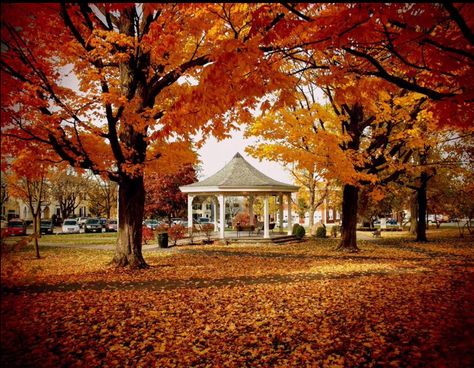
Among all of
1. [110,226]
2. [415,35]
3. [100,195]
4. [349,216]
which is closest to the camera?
[415,35]

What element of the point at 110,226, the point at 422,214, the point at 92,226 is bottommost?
the point at 110,226

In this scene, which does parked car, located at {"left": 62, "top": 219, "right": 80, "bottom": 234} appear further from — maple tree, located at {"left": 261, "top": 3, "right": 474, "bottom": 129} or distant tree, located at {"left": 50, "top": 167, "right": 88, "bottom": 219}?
maple tree, located at {"left": 261, "top": 3, "right": 474, "bottom": 129}

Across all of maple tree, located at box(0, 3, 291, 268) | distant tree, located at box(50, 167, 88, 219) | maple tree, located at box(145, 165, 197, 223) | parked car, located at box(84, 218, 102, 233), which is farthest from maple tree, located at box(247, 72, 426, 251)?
distant tree, located at box(50, 167, 88, 219)

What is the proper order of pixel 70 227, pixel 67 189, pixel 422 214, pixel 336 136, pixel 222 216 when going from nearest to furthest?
pixel 336 136 → pixel 222 216 → pixel 422 214 → pixel 70 227 → pixel 67 189

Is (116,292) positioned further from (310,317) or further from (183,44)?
(183,44)

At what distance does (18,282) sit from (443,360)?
4.77m

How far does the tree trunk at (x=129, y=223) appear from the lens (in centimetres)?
1282

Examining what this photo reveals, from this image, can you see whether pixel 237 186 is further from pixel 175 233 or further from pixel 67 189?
pixel 67 189

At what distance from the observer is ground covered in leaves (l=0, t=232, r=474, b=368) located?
4.52 meters

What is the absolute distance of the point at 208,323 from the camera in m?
6.58

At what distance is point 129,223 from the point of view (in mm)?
12820

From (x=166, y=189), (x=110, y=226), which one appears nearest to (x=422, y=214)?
(x=166, y=189)

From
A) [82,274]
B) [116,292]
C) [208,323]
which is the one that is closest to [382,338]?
[208,323]

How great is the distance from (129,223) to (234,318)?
23.3ft
